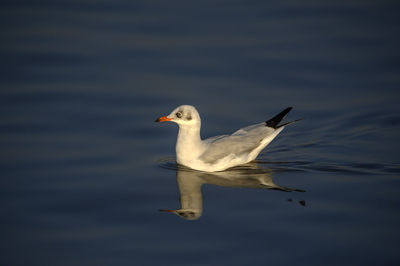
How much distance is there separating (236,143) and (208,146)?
0.48 metres

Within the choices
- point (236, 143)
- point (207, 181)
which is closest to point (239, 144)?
point (236, 143)

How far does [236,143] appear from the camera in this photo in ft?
32.1

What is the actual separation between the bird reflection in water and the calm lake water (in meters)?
0.05

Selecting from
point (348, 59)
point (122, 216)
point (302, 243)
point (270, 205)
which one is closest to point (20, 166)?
point (122, 216)

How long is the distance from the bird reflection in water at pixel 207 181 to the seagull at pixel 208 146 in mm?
131

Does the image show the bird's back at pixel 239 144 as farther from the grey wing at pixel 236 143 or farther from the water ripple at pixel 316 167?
the water ripple at pixel 316 167

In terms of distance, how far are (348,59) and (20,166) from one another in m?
8.46

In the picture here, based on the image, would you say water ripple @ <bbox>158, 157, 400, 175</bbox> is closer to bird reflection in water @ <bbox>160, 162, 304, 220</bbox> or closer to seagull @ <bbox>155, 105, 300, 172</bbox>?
bird reflection in water @ <bbox>160, 162, 304, 220</bbox>

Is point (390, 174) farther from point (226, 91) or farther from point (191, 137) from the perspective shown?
point (226, 91)

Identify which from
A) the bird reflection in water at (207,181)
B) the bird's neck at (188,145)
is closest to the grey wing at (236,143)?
the bird's neck at (188,145)

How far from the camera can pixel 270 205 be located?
316 inches

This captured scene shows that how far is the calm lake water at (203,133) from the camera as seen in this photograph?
712 cm

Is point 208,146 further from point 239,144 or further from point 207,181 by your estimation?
Answer: point 207,181

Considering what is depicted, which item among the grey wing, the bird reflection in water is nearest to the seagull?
the grey wing
